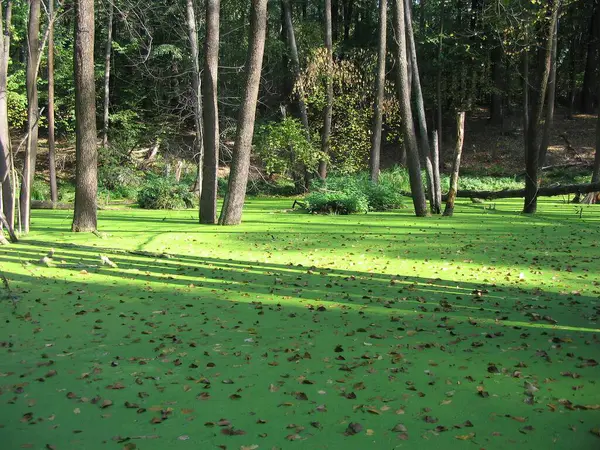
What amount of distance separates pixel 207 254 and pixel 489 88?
26525mm

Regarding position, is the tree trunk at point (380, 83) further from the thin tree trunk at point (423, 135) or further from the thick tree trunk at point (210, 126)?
the thick tree trunk at point (210, 126)

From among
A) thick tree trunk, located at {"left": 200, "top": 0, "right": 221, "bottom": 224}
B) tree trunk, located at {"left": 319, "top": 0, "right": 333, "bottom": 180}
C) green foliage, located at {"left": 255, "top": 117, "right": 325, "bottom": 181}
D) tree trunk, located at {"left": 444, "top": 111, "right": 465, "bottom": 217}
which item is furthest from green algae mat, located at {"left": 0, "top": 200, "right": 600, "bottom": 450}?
tree trunk, located at {"left": 319, "top": 0, "right": 333, "bottom": 180}

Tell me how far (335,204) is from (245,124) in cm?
444

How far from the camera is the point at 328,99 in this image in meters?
23.4

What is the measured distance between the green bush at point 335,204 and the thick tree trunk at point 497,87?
1836 centimetres

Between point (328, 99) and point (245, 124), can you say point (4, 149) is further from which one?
point (328, 99)

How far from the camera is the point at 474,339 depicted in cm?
495

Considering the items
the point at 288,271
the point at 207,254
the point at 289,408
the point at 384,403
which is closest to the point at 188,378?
the point at 289,408

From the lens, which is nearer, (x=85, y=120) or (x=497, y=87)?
(x=85, y=120)

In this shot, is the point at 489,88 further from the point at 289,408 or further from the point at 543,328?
the point at 289,408

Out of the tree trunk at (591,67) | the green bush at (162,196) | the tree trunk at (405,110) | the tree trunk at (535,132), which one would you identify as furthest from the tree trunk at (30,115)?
the tree trunk at (591,67)

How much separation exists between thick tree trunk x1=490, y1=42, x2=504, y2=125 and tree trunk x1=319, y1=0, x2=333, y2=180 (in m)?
12.6

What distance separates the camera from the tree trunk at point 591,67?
3259cm

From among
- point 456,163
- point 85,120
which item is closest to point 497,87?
point 456,163
